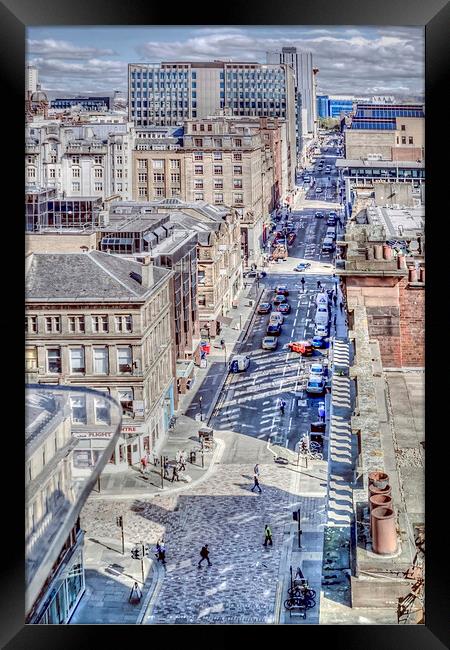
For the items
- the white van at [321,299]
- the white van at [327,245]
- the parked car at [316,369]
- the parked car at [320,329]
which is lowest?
the parked car at [316,369]

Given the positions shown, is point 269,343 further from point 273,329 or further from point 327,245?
point 327,245

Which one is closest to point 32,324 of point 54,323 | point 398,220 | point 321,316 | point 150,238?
point 54,323

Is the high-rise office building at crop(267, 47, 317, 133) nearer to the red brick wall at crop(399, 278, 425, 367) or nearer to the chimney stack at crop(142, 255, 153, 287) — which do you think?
the red brick wall at crop(399, 278, 425, 367)

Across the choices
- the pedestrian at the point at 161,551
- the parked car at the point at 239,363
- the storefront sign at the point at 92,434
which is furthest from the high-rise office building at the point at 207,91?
the storefront sign at the point at 92,434

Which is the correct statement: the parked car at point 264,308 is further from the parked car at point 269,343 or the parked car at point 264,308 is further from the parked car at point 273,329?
the parked car at point 269,343

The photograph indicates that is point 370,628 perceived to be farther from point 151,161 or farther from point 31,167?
point 151,161

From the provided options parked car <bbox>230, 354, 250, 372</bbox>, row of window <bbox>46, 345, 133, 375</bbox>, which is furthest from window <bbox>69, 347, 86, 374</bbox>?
parked car <bbox>230, 354, 250, 372</bbox>
